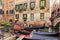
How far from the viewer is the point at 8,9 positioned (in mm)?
2574

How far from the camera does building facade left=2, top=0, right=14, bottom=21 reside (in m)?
2.56

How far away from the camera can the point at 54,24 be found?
94.3 inches

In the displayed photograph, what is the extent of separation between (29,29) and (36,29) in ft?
0.38

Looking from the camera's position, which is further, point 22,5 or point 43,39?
point 22,5

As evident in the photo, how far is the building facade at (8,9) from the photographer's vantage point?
2.56 meters

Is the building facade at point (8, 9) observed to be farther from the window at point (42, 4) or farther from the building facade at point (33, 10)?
the window at point (42, 4)

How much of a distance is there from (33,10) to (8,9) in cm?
42

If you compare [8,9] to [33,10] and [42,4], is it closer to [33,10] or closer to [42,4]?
[33,10]

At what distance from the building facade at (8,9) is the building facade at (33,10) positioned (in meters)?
0.08

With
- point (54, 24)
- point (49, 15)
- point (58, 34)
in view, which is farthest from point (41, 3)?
point (58, 34)

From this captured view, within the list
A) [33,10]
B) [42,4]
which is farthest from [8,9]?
[42,4]

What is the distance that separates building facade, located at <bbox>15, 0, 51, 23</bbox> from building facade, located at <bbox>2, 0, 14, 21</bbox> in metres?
0.08

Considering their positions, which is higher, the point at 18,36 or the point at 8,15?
the point at 8,15

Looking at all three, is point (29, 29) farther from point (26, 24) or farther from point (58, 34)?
point (58, 34)
